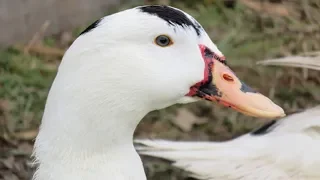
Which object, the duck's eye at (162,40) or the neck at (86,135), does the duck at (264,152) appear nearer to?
the neck at (86,135)

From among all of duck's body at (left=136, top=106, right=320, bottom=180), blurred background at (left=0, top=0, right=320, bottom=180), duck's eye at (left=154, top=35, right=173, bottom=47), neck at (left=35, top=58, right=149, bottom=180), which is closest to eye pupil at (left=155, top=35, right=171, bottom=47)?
duck's eye at (left=154, top=35, right=173, bottom=47)

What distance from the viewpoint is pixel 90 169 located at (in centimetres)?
133

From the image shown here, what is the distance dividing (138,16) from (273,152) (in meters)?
0.79

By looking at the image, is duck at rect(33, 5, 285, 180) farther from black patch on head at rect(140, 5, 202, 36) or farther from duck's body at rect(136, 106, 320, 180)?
duck's body at rect(136, 106, 320, 180)

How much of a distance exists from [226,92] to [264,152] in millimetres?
663

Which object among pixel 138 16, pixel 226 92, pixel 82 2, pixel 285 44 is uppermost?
pixel 138 16

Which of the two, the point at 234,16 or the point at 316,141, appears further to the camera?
the point at 234,16

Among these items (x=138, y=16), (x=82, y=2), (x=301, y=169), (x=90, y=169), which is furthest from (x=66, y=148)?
(x=82, y=2)

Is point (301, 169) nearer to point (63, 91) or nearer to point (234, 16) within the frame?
point (63, 91)

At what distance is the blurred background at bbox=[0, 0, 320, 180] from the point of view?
2.43 metres

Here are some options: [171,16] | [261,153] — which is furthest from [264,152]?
[171,16]

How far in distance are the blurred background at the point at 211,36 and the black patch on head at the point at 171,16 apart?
1.04m

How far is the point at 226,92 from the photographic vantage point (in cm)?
131

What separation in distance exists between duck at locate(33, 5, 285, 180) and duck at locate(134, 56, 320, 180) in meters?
0.59
